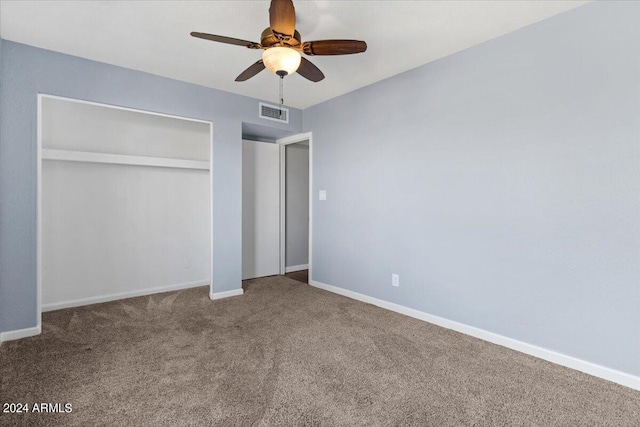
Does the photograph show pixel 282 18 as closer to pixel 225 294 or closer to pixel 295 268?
pixel 225 294

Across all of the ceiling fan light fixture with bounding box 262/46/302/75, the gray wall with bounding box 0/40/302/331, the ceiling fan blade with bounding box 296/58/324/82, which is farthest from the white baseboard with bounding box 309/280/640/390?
the gray wall with bounding box 0/40/302/331

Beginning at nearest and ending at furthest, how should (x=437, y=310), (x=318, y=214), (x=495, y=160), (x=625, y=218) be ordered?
1. (x=625, y=218)
2. (x=495, y=160)
3. (x=437, y=310)
4. (x=318, y=214)

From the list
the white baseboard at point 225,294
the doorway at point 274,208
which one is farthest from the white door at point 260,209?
the white baseboard at point 225,294

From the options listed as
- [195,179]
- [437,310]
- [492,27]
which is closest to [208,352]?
[437,310]

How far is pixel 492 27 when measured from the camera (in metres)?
2.40

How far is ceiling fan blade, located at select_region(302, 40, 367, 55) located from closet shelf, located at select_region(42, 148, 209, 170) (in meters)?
2.67

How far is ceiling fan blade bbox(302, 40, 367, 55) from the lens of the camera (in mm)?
1992

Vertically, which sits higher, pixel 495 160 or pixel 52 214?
pixel 495 160

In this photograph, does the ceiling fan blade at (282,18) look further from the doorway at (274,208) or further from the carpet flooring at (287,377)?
the doorway at (274,208)

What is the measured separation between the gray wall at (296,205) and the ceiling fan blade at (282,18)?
3344mm

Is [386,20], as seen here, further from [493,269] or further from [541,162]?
[493,269]

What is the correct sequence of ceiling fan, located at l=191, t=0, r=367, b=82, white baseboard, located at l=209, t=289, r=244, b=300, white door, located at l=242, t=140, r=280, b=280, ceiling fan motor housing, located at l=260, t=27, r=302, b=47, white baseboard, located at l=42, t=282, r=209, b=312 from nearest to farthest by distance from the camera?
ceiling fan, located at l=191, t=0, r=367, b=82 < ceiling fan motor housing, located at l=260, t=27, r=302, b=47 < white baseboard, located at l=42, t=282, r=209, b=312 < white baseboard, located at l=209, t=289, r=244, b=300 < white door, located at l=242, t=140, r=280, b=280

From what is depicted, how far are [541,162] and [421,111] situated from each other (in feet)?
3.82

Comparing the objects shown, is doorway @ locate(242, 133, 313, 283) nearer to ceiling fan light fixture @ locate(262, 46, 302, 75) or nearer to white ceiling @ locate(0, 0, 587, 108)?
white ceiling @ locate(0, 0, 587, 108)
